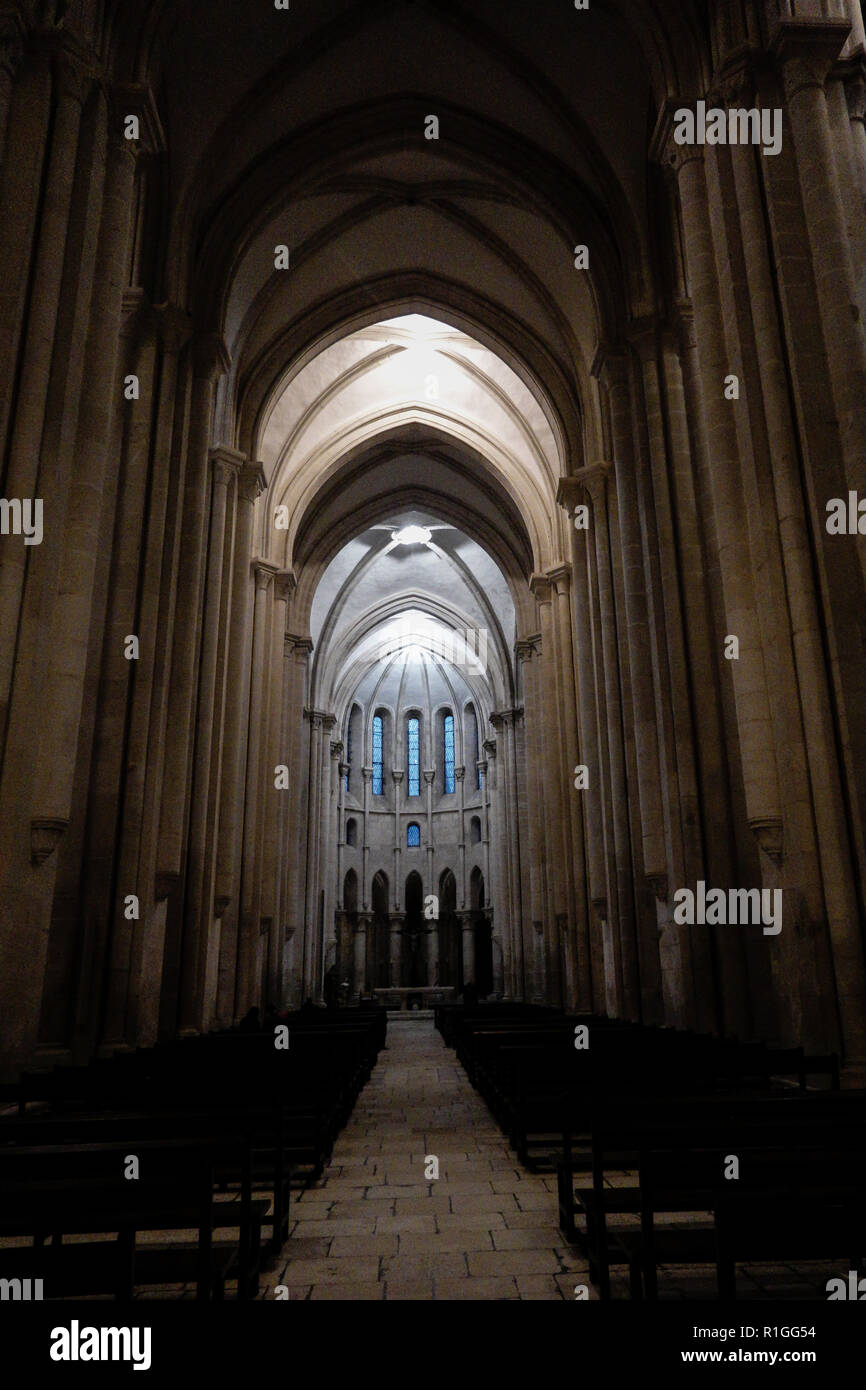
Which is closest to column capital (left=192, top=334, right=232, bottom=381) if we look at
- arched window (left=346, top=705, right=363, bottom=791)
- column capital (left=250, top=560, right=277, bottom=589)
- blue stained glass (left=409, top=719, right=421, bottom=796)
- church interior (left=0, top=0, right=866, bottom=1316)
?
church interior (left=0, top=0, right=866, bottom=1316)

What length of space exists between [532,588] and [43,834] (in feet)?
56.2

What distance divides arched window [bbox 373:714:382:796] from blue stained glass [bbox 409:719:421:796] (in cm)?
142

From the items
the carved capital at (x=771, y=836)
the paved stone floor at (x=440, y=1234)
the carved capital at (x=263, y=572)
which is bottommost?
the paved stone floor at (x=440, y=1234)

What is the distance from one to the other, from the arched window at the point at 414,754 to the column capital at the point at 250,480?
95.3 ft

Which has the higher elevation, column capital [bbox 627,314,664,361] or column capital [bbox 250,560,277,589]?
column capital [bbox 250,560,277,589]

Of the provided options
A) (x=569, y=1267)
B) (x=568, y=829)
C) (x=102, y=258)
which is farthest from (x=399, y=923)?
(x=569, y=1267)

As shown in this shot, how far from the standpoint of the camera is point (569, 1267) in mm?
4230

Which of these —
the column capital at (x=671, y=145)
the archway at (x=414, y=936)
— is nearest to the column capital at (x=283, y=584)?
the column capital at (x=671, y=145)

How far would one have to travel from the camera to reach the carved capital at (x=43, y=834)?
7.35 m

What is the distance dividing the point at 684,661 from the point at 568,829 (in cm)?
934

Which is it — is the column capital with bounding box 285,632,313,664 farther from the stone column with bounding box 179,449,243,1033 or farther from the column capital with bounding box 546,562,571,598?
the stone column with bounding box 179,449,243,1033

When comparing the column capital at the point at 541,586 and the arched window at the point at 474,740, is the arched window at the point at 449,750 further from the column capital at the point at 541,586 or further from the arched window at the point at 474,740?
the column capital at the point at 541,586

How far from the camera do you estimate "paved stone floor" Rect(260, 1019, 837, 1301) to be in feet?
13.0
